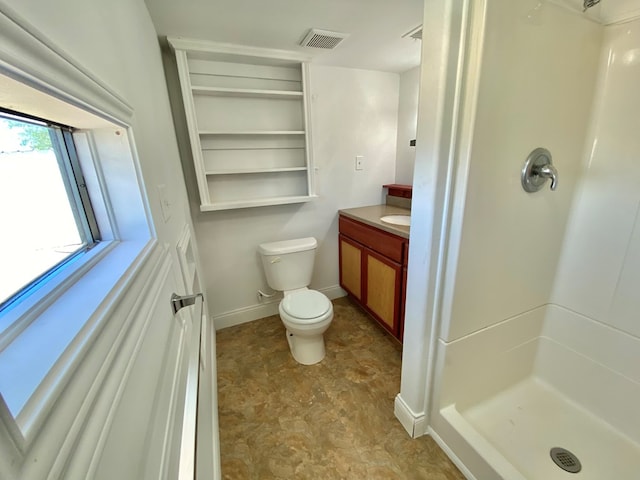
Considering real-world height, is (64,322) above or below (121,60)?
below

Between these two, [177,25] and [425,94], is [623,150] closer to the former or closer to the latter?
[425,94]

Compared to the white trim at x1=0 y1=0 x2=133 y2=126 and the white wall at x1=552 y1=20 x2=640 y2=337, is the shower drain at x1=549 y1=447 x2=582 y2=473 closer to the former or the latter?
the white wall at x1=552 y1=20 x2=640 y2=337

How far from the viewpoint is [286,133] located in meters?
1.91

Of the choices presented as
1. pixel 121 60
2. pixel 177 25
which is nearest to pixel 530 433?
pixel 121 60

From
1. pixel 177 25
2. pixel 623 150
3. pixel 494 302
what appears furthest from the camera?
pixel 177 25

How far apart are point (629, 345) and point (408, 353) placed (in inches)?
36.2

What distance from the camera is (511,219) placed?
1067 mm

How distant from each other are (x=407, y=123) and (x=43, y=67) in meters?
2.34

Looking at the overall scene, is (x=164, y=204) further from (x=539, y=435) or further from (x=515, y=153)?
(x=539, y=435)

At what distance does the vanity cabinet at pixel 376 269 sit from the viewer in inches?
65.8

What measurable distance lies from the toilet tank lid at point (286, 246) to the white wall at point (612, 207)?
4.95ft

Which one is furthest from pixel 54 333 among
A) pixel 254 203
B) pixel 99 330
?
pixel 254 203

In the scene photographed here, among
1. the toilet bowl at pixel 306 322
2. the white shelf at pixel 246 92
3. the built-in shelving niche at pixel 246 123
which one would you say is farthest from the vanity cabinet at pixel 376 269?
the white shelf at pixel 246 92

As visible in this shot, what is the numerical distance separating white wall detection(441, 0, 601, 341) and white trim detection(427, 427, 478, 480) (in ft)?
1.82
